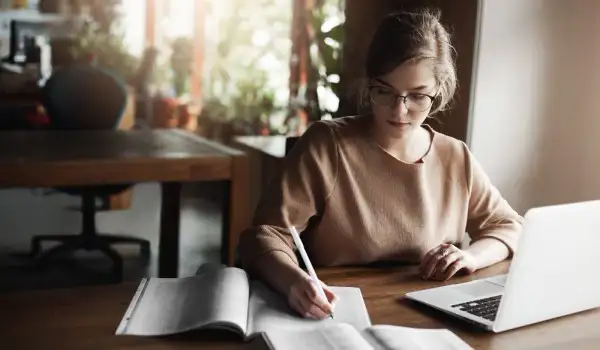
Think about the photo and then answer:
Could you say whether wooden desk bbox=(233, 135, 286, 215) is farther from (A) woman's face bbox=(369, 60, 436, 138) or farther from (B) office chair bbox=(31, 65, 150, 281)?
(A) woman's face bbox=(369, 60, 436, 138)

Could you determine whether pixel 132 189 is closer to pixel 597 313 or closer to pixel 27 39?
pixel 27 39

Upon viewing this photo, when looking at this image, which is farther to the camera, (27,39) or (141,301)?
(27,39)

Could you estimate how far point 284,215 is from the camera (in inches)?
54.4

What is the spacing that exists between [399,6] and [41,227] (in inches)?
58.1

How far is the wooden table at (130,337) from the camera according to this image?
3.19ft

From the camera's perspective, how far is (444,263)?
1337mm

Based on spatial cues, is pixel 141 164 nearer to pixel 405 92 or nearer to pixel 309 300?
pixel 405 92

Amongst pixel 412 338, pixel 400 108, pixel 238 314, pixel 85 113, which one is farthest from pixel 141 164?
pixel 412 338

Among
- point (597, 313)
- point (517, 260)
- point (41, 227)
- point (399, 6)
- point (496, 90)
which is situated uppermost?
point (399, 6)

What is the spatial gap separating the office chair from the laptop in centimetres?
160

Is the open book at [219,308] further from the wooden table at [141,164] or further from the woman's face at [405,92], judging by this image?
the wooden table at [141,164]

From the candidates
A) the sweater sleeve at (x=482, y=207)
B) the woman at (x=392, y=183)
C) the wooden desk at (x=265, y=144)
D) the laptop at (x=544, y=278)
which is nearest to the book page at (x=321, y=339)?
the laptop at (x=544, y=278)

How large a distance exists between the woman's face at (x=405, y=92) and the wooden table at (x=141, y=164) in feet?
3.52

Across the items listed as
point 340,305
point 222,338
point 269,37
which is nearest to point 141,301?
point 222,338
